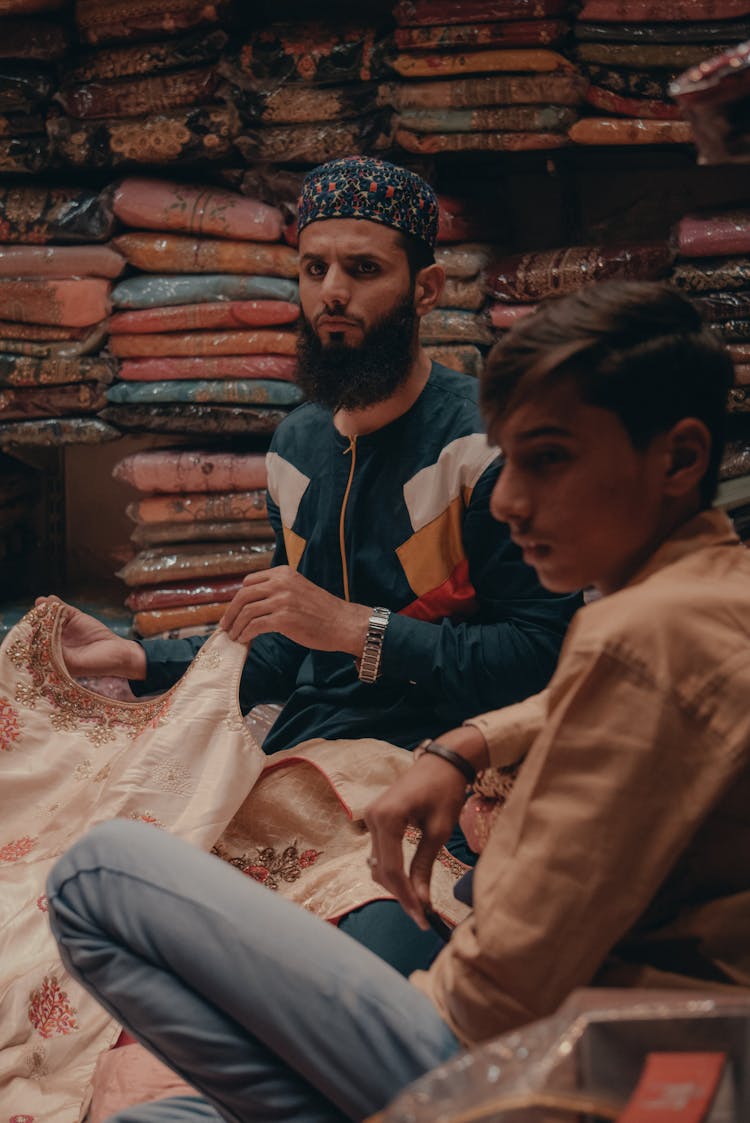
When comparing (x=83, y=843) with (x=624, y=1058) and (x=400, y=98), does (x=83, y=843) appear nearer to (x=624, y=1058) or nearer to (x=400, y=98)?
(x=624, y=1058)

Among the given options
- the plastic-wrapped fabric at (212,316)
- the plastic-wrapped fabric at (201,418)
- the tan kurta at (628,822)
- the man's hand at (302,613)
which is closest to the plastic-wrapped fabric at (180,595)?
the plastic-wrapped fabric at (201,418)

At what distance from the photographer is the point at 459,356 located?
3203 millimetres

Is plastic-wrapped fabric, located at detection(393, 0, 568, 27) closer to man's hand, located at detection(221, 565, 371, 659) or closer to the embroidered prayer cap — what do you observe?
the embroidered prayer cap

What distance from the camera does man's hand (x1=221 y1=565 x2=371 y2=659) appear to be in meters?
1.82

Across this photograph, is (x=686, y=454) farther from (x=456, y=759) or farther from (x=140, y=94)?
(x=140, y=94)

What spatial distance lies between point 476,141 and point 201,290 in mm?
814

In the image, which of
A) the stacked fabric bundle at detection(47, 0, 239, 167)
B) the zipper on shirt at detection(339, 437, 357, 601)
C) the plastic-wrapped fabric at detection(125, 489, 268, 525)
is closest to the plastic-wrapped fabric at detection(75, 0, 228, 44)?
the stacked fabric bundle at detection(47, 0, 239, 167)

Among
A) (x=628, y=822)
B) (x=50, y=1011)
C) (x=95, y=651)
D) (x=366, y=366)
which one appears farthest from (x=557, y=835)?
(x=95, y=651)

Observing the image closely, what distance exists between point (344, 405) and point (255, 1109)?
1.20m

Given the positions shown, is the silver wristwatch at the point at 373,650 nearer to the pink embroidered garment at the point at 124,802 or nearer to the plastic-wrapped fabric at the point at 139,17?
the pink embroidered garment at the point at 124,802

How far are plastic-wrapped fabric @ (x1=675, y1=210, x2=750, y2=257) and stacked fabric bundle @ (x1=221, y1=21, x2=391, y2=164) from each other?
79 cm

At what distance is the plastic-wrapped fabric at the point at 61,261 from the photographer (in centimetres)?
331

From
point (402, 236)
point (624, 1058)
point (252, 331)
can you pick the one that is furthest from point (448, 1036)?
point (252, 331)

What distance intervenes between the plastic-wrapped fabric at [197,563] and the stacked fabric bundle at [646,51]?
1.38 m
